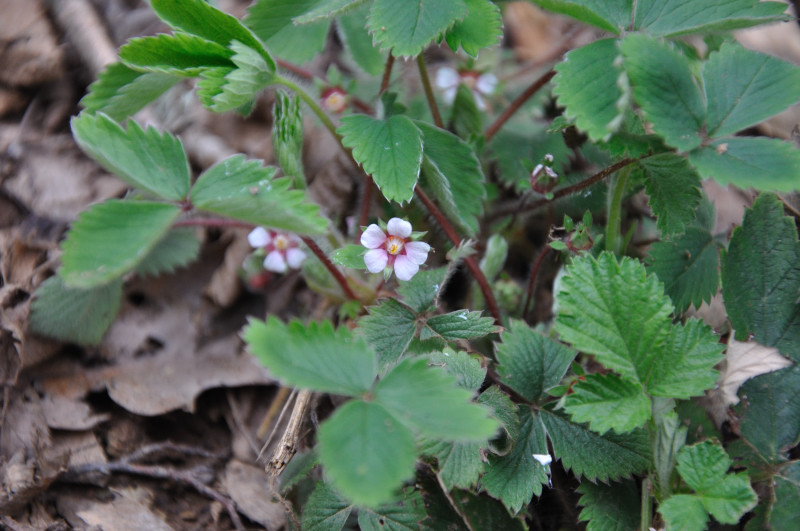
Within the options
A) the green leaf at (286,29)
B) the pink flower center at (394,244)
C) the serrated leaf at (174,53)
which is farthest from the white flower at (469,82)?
the serrated leaf at (174,53)

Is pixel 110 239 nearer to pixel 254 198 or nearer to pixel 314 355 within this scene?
pixel 254 198

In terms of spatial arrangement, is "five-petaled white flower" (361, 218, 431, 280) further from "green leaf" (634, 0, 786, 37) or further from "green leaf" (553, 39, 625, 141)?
"green leaf" (634, 0, 786, 37)

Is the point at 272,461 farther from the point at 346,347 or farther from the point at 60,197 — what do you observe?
the point at 60,197

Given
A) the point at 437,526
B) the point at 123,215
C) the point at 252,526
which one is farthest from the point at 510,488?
the point at 123,215

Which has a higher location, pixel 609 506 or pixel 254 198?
pixel 254 198

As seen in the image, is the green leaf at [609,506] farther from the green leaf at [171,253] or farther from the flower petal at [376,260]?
the green leaf at [171,253]

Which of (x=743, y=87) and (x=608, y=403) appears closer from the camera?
(x=608, y=403)

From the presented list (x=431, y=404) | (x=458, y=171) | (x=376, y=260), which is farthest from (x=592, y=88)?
(x=431, y=404)
